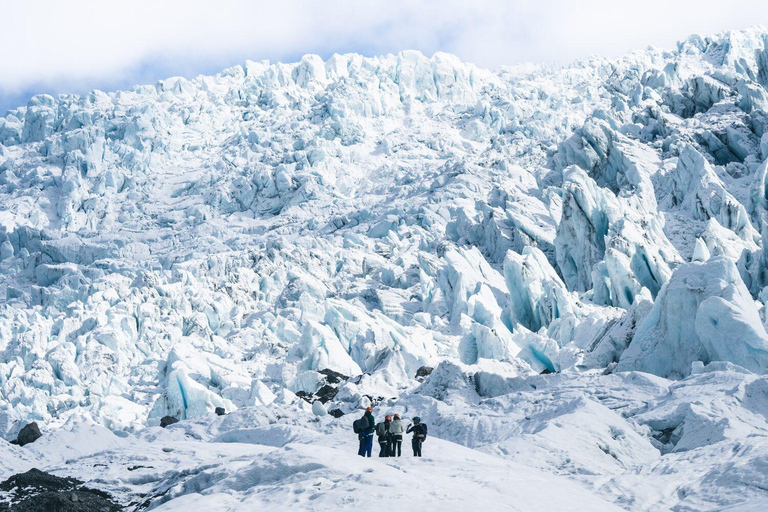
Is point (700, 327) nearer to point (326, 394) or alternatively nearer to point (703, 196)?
point (326, 394)

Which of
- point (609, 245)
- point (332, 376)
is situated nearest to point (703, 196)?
point (609, 245)

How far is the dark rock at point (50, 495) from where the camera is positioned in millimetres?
10617

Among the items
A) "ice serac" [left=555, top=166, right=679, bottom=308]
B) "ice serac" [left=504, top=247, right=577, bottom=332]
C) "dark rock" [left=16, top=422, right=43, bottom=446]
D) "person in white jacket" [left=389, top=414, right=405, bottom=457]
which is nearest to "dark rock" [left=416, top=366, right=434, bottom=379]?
"ice serac" [left=504, top=247, right=577, bottom=332]

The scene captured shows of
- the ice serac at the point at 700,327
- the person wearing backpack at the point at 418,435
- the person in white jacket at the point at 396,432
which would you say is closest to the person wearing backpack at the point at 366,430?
the person in white jacket at the point at 396,432

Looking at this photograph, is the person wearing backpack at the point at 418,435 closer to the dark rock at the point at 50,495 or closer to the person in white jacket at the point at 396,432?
the person in white jacket at the point at 396,432

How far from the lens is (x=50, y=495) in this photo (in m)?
10.9

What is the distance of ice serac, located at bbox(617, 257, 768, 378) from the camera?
69.3 ft

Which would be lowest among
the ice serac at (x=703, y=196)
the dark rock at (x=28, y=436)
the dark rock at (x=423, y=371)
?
the dark rock at (x=423, y=371)

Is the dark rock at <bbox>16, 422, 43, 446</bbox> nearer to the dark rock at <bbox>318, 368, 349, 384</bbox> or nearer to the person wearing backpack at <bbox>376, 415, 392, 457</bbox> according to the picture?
the person wearing backpack at <bbox>376, 415, 392, 457</bbox>

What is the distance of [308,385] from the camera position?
35.1 metres

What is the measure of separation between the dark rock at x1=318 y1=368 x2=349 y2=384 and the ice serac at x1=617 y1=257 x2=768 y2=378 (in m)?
15.1

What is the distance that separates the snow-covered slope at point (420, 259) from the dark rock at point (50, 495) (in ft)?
2.55

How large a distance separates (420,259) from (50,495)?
46982 mm

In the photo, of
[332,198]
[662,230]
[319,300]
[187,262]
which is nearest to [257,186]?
[332,198]
